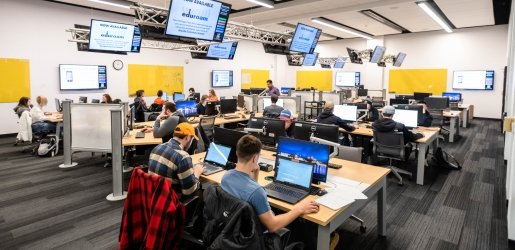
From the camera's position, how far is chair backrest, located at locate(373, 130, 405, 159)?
15.7 feet

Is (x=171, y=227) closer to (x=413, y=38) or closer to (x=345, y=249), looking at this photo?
(x=345, y=249)

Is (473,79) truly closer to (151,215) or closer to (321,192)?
(321,192)

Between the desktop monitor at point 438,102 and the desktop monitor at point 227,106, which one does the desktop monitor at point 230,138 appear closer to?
the desktop monitor at point 227,106

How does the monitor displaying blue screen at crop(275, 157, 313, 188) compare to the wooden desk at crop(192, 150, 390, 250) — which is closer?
the wooden desk at crop(192, 150, 390, 250)

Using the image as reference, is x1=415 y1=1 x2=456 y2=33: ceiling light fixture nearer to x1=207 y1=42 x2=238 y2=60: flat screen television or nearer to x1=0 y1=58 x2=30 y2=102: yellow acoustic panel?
x1=207 y1=42 x2=238 y2=60: flat screen television

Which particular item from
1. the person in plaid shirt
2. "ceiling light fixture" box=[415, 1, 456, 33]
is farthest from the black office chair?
"ceiling light fixture" box=[415, 1, 456, 33]

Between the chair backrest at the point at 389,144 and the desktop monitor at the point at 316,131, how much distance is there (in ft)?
5.73

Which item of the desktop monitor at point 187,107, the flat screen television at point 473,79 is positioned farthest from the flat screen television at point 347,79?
the desktop monitor at point 187,107

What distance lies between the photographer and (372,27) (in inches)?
478

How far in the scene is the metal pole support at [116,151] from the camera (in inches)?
157

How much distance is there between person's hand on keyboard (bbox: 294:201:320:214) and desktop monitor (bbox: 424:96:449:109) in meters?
7.89

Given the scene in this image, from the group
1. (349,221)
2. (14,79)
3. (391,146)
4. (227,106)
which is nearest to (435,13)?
(391,146)

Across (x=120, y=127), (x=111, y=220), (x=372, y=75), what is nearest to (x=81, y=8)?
(x=120, y=127)

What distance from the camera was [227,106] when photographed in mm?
7711
